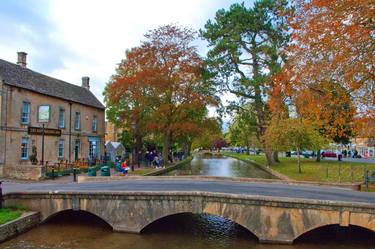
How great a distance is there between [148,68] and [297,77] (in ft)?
72.1

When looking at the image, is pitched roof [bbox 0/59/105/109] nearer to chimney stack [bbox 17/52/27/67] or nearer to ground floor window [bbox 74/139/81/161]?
chimney stack [bbox 17/52/27/67]

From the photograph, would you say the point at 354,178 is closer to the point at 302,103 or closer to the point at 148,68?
the point at 302,103

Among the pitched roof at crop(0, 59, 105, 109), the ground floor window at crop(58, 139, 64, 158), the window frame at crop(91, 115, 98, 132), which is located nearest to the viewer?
the pitched roof at crop(0, 59, 105, 109)

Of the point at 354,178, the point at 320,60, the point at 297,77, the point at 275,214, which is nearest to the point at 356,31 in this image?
the point at 320,60

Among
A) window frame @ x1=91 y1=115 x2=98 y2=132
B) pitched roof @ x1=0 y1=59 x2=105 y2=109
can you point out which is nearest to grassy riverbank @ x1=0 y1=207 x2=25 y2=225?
pitched roof @ x1=0 y1=59 x2=105 y2=109

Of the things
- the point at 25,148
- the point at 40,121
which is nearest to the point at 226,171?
the point at 40,121

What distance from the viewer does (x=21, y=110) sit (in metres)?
28.8

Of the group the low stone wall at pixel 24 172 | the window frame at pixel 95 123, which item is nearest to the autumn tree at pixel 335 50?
the low stone wall at pixel 24 172

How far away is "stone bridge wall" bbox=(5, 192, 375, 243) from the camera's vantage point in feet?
41.9

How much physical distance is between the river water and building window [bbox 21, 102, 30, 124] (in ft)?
49.9

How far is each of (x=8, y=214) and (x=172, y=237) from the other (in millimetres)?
7398

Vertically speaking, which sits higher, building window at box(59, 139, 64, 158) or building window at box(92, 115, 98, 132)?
building window at box(92, 115, 98, 132)

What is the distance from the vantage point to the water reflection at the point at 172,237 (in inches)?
516

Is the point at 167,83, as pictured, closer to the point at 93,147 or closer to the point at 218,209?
the point at 93,147
